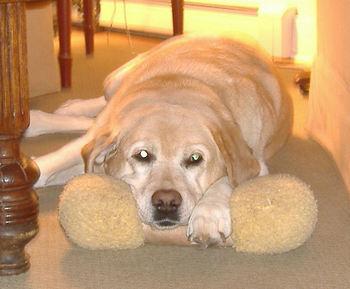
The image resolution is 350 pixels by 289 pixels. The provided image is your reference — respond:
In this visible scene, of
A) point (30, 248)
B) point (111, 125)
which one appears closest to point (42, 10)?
point (111, 125)

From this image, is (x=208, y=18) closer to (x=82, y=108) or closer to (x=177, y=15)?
(x=177, y=15)

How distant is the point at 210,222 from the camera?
205 cm

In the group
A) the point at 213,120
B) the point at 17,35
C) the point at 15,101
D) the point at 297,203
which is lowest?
the point at 297,203

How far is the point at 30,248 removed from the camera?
7.15 feet

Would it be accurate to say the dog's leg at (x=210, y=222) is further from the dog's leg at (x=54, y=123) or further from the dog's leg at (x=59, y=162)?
the dog's leg at (x=54, y=123)

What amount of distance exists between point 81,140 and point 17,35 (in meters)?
0.82

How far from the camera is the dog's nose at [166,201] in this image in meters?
2.06

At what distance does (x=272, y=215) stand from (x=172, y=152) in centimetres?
32

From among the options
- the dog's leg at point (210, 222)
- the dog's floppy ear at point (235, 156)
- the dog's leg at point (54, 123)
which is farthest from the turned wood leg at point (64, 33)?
the dog's leg at point (210, 222)

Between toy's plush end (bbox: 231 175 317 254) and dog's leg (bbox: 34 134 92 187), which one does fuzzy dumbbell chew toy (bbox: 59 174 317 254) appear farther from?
dog's leg (bbox: 34 134 92 187)

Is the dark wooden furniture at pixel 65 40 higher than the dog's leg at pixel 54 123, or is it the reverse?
the dark wooden furniture at pixel 65 40

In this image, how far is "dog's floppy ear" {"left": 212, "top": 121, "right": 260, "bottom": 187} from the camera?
2.19 meters

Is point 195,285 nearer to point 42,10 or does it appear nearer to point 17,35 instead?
point 17,35

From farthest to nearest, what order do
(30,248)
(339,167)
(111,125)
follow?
(339,167)
(111,125)
(30,248)
